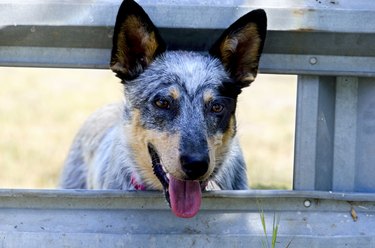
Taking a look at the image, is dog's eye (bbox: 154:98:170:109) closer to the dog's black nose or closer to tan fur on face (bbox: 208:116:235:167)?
tan fur on face (bbox: 208:116:235:167)

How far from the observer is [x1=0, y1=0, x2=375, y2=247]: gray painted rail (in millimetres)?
4602

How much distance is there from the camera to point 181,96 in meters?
4.89

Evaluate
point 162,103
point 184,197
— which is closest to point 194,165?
point 184,197

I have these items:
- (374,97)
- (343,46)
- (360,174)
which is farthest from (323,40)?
(360,174)

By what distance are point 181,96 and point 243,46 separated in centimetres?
43

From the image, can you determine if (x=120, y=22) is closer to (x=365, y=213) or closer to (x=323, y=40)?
(x=323, y=40)

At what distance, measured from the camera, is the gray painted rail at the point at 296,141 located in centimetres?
460

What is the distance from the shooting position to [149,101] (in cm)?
501

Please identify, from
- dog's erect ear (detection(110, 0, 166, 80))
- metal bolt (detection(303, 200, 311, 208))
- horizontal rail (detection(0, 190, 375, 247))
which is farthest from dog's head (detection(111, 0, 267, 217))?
metal bolt (detection(303, 200, 311, 208))

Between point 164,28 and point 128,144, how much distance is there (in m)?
0.82

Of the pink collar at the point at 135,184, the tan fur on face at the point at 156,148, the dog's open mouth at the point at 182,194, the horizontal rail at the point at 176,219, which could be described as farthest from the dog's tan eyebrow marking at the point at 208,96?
the pink collar at the point at 135,184

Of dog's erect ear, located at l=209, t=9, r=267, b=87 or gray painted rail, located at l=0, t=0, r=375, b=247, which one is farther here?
dog's erect ear, located at l=209, t=9, r=267, b=87

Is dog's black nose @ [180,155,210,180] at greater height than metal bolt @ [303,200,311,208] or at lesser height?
greater

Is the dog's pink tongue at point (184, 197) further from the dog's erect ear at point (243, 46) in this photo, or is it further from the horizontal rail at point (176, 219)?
the dog's erect ear at point (243, 46)
